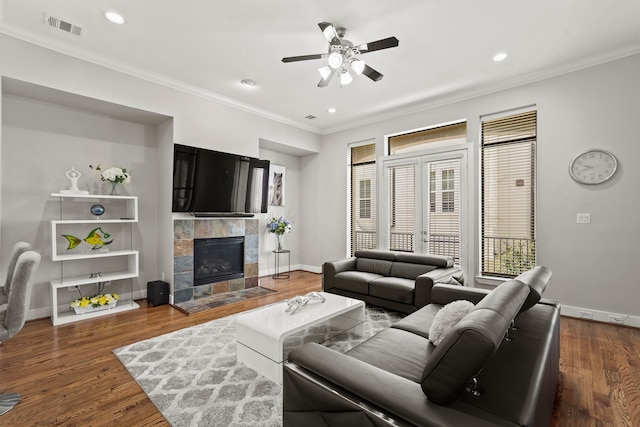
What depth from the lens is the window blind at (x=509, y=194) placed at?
4.23m

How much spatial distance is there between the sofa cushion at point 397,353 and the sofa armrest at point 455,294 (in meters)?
0.89

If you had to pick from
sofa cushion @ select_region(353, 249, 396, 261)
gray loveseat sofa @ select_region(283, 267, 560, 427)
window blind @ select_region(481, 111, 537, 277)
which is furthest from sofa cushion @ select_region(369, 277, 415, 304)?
gray loveseat sofa @ select_region(283, 267, 560, 427)

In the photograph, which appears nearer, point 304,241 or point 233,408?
point 233,408

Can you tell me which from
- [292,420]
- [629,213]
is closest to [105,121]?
[292,420]

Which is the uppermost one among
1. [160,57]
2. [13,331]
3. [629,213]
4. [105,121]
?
[160,57]

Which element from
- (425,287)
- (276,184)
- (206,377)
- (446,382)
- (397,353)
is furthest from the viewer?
(276,184)

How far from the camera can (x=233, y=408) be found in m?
2.00

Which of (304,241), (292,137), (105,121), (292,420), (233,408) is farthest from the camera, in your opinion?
(304,241)

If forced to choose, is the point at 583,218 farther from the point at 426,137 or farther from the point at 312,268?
the point at 312,268

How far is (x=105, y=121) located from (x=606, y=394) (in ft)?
19.9

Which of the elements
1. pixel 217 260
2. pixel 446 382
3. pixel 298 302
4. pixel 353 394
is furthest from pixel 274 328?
pixel 217 260

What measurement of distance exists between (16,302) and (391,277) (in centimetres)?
377

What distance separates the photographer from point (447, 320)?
1.99 metres

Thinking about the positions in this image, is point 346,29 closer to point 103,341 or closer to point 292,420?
point 292,420
